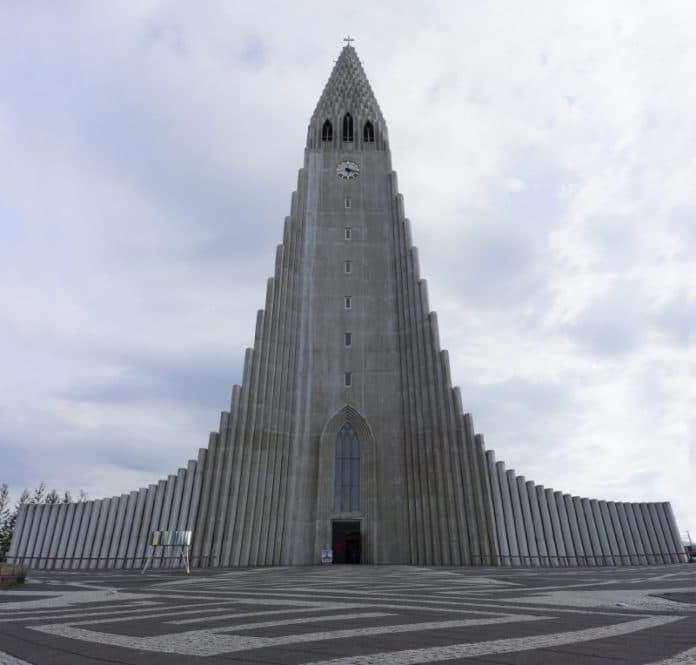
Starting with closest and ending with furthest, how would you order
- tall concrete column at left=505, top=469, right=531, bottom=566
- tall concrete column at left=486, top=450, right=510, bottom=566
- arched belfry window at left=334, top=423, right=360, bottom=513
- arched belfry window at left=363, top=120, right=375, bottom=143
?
1. tall concrete column at left=486, top=450, right=510, bottom=566
2. tall concrete column at left=505, top=469, right=531, bottom=566
3. arched belfry window at left=334, top=423, right=360, bottom=513
4. arched belfry window at left=363, top=120, right=375, bottom=143

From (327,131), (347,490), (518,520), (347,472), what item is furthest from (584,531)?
(327,131)

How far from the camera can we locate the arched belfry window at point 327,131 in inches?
1763

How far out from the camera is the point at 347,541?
30.9m

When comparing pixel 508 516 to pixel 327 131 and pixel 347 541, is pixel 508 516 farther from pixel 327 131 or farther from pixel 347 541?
pixel 327 131

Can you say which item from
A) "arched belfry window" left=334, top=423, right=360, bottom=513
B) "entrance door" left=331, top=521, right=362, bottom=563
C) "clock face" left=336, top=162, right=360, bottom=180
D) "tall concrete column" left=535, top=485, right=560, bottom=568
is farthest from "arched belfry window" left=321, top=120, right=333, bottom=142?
"tall concrete column" left=535, top=485, right=560, bottom=568

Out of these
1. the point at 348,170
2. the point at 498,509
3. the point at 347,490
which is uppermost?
the point at 348,170

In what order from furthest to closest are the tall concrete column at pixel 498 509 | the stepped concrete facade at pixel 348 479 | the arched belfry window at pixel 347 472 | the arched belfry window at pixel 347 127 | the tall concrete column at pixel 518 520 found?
the arched belfry window at pixel 347 127, the arched belfry window at pixel 347 472, the stepped concrete facade at pixel 348 479, the tall concrete column at pixel 518 520, the tall concrete column at pixel 498 509

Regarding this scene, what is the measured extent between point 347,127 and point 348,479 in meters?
30.7

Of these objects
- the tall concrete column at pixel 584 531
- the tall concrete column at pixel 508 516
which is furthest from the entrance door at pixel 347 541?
the tall concrete column at pixel 584 531

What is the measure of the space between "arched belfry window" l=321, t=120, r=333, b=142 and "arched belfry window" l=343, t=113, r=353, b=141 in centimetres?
123

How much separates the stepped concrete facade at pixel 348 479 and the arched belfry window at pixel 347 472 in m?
0.07

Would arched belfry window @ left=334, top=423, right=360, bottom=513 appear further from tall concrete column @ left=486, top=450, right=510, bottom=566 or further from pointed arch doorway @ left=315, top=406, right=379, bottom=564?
tall concrete column @ left=486, top=450, right=510, bottom=566

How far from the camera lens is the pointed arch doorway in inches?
1206

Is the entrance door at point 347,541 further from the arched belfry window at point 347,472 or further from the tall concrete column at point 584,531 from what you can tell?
the tall concrete column at point 584,531
